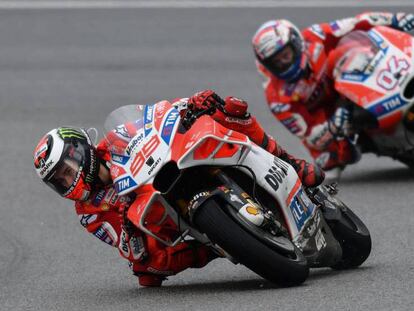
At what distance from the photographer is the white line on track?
1641 cm

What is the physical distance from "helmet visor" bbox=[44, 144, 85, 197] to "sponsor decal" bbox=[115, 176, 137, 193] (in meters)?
0.25

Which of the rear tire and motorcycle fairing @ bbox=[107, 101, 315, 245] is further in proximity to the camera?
the rear tire

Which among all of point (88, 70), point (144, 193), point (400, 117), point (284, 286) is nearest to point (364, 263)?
point (284, 286)

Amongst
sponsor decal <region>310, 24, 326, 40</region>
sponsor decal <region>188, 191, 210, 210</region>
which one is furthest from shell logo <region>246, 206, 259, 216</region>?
sponsor decal <region>310, 24, 326, 40</region>

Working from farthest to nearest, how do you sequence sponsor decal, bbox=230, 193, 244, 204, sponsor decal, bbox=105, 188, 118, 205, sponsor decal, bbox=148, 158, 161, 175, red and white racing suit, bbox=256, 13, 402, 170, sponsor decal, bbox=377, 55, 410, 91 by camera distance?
Result: red and white racing suit, bbox=256, 13, 402, 170 < sponsor decal, bbox=377, 55, 410, 91 < sponsor decal, bbox=105, 188, 118, 205 < sponsor decal, bbox=148, 158, 161, 175 < sponsor decal, bbox=230, 193, 244, 204

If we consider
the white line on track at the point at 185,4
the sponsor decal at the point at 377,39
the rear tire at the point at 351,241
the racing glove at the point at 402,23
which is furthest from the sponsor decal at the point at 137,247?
the white line on track at the point at 185,4

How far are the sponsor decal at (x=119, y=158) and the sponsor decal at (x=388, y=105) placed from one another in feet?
13.7

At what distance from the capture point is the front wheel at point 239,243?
6.33 meters

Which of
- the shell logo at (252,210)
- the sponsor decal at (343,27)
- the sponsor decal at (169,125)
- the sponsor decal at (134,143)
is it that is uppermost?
the sponsor decal at (169,125)

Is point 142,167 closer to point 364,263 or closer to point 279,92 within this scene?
point 364,263

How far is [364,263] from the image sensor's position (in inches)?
303

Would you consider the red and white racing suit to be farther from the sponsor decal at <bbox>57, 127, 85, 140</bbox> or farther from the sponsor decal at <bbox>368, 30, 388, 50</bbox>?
the sponsor decal at <bbox>57, 127, 85, 140</bbox>

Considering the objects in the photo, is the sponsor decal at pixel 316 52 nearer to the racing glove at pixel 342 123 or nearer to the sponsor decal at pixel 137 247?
the racing glove at pixel 342 123

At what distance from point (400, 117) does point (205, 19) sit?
603 cm
